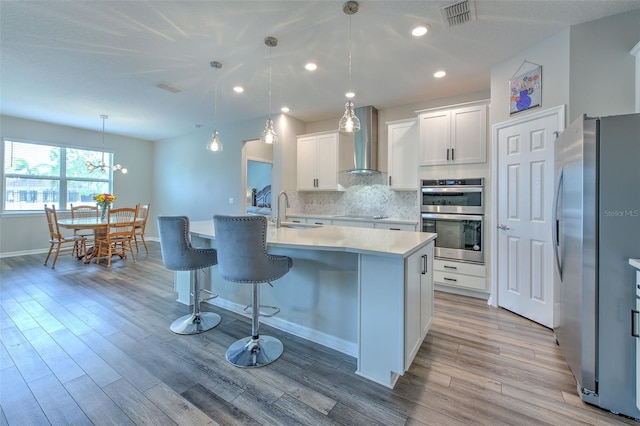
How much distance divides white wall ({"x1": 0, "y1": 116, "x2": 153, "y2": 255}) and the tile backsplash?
475 centimetres

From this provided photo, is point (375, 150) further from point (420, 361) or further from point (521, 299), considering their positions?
point (420, 361)

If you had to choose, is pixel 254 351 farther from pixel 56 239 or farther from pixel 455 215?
pixel 56 239

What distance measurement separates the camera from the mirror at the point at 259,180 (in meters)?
6.37

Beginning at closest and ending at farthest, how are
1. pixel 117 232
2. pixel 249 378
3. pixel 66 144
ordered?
pixel 249 378
pixel 117 232
pixel 66 144

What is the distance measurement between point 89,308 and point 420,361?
3.33 metres

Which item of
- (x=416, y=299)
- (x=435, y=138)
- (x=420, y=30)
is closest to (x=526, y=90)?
(x=435, y=138)

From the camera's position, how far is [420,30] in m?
2.47

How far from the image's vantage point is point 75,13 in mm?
2297

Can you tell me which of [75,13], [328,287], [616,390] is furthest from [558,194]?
[75,13]

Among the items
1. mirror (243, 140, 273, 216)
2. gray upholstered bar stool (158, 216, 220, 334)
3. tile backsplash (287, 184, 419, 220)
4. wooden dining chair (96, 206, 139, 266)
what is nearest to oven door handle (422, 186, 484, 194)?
tile backsplash (287, 184, 419, 220)

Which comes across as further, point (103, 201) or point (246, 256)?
point (103, 201)

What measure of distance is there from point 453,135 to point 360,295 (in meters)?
2.75

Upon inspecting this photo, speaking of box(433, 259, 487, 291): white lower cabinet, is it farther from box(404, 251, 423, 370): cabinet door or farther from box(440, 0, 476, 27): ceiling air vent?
box(440, 0, 476, 27): ceiling air vent

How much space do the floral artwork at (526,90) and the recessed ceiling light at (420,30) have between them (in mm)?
1208
